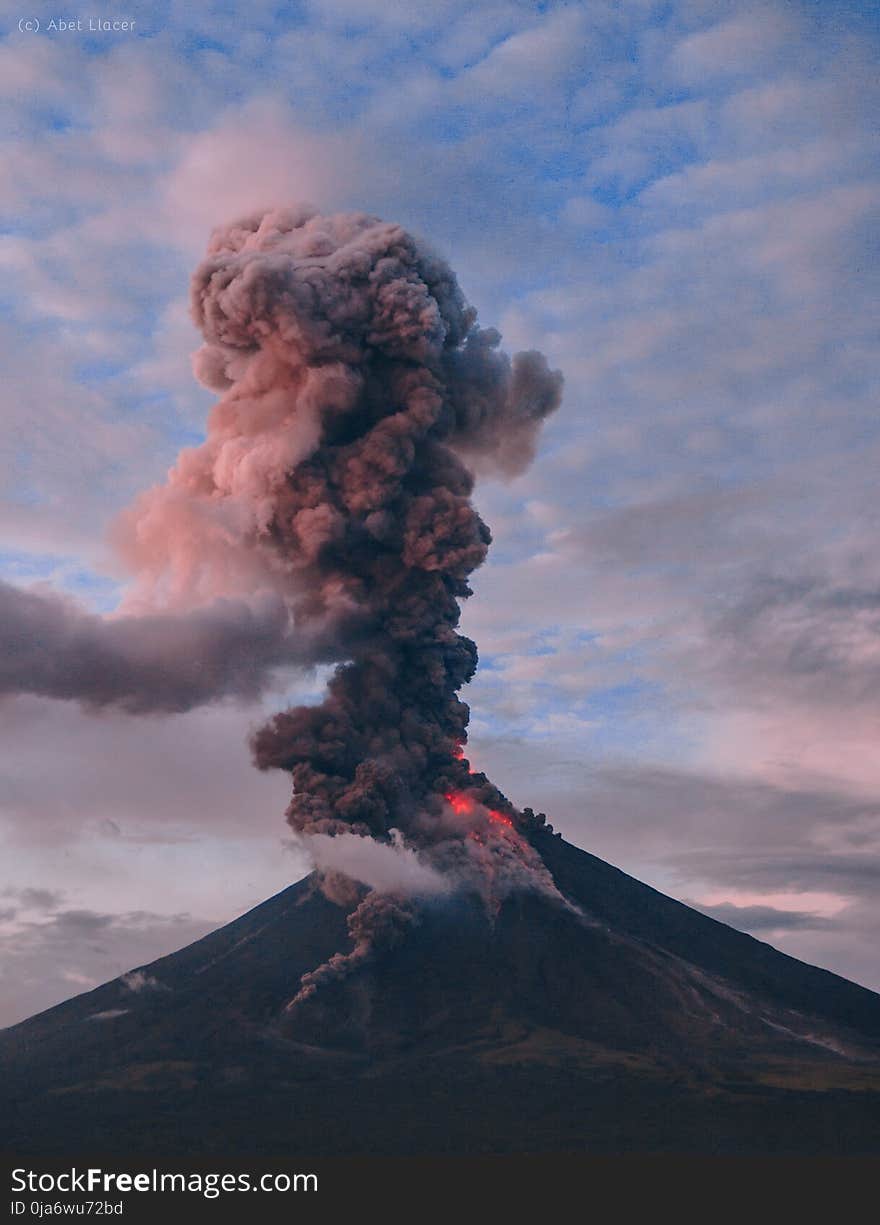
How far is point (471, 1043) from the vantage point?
88.1m

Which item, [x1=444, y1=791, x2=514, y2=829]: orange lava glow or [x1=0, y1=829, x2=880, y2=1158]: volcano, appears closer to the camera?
[x1=0, y1=829, x2=880, y2=1158]: volcano

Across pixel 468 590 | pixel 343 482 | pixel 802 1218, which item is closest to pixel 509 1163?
pixel 802 1218

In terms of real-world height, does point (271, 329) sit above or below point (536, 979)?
above

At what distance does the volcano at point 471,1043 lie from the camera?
252 ft

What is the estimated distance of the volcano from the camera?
7694cm

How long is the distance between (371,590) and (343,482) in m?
6.95

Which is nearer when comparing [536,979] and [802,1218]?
[802,1218]

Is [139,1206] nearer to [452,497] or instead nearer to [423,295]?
[452,497]

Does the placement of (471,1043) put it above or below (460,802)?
below

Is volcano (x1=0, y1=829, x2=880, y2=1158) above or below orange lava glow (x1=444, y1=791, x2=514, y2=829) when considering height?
below

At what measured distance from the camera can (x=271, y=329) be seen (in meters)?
89.8

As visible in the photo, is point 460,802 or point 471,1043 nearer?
point 471,1043

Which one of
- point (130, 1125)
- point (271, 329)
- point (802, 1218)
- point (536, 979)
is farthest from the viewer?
point (536, 979)

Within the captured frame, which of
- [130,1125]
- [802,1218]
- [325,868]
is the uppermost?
[325,868]
